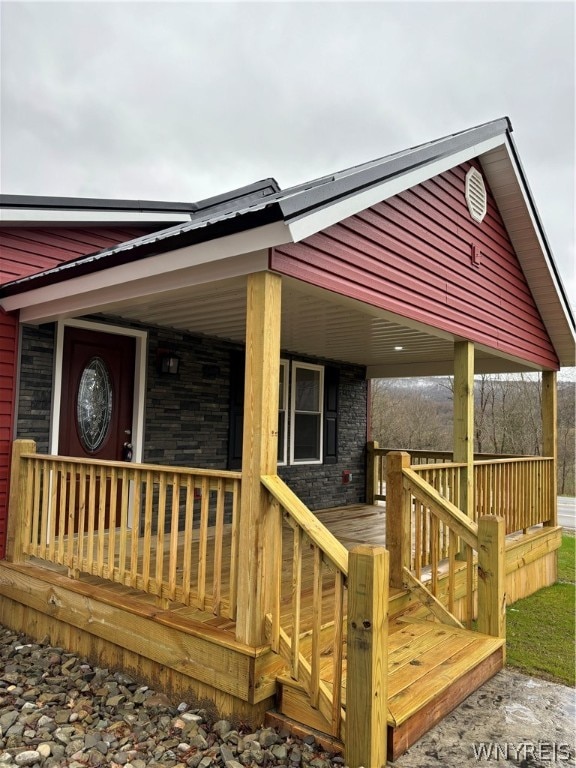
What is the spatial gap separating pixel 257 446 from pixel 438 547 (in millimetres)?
2274

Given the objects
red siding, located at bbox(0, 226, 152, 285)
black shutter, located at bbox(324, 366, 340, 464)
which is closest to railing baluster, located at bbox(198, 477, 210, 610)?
red siding, located at bbox(0, 226, 152, 285)

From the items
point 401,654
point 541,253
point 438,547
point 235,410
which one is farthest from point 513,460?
point 401,654

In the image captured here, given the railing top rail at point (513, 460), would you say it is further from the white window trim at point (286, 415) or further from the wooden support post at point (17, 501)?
the wooden support post at point (17, 501)

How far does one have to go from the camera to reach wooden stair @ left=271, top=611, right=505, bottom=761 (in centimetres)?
281

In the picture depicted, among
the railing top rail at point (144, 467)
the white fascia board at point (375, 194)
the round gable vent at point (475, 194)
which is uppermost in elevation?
the round gable vent at point (475, 194)

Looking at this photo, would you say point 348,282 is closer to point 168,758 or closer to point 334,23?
point 168,758

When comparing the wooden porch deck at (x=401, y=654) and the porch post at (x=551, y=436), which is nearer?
the wooden porch deck at (x=401, y=654)

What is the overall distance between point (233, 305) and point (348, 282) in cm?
144

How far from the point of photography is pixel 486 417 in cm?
2455

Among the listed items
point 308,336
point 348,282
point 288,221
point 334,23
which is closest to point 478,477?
point 308,336

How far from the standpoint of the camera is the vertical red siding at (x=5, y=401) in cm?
484

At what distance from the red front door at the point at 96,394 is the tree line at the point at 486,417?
16.8 meters

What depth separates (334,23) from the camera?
1291cm

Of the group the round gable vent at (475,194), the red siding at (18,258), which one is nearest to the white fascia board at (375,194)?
the round gable vent at (475,194)
